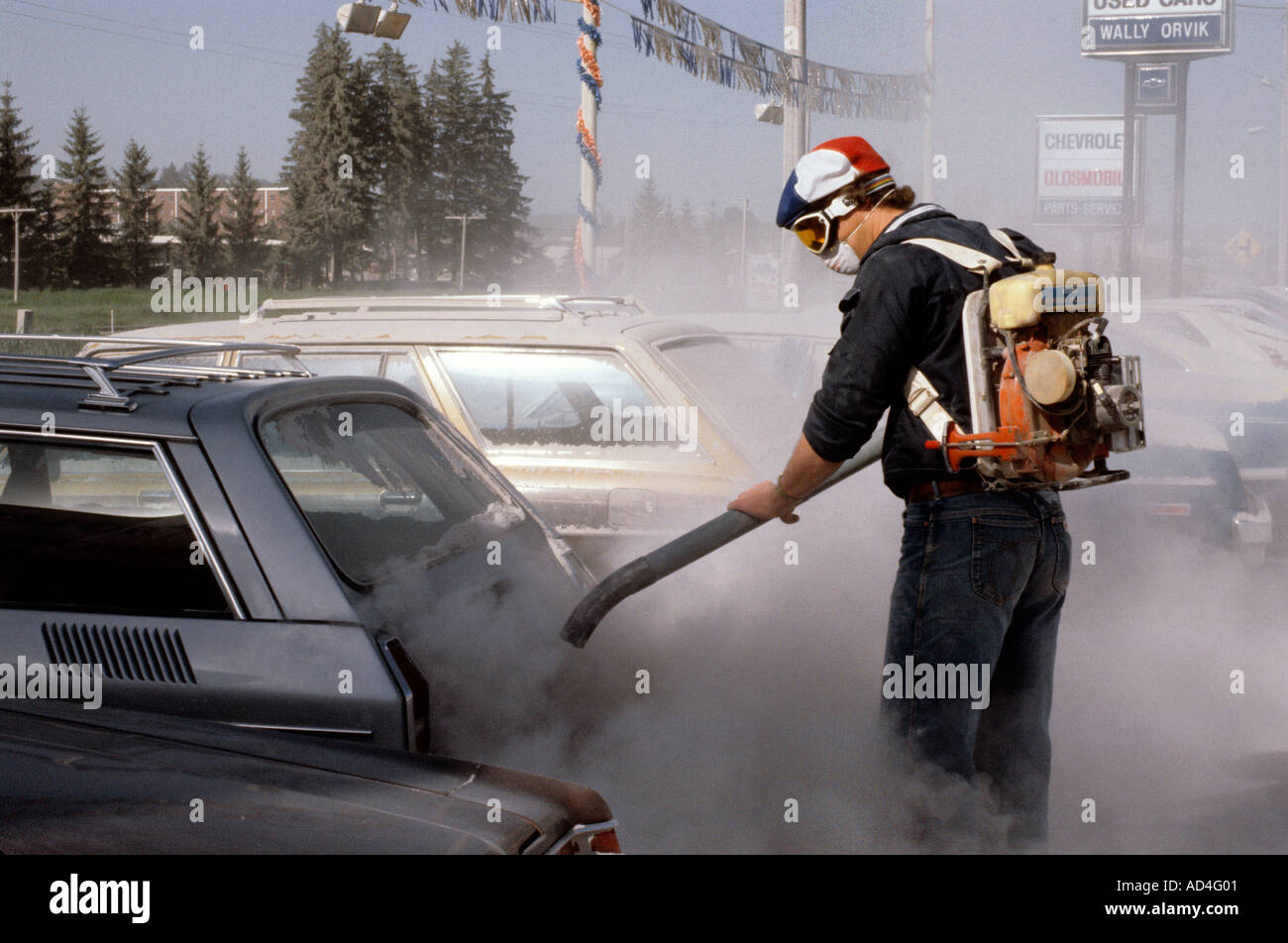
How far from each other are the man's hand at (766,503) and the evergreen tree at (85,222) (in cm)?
6162

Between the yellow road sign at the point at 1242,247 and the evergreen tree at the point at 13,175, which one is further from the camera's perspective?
the evergreen tree at the point at 13,175

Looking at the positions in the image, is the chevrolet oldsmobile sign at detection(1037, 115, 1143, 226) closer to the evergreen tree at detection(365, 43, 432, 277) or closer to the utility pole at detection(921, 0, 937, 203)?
the utility pole at detection(921, 0, 937, 203)

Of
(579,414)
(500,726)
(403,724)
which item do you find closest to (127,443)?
(403,724)

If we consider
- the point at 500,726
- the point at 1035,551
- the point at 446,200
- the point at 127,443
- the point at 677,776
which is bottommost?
the point at 677,776

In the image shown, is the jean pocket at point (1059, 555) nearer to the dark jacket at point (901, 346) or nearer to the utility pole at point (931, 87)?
the dark jacket at point (901, 346)

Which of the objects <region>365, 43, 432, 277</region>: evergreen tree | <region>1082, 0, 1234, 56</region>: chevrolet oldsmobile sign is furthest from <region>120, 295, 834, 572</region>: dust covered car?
<region>365, 43, 432, 277</region>: evergreen tree

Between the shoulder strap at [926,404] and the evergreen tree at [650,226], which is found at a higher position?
the evergreen tree at [650,226]

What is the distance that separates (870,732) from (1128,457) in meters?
2.63

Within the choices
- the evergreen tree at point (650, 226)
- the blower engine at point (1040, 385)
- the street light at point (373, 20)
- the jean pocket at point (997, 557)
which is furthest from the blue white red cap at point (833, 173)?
the evergreen tree at point (650, 226)

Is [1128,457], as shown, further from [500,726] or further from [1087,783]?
[500,726]

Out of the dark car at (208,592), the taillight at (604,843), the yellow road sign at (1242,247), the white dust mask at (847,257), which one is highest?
the yellow road sign at (1242,247)

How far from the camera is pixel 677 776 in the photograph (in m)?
3.44

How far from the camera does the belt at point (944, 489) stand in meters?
2.76

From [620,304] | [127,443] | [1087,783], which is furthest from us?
[620,304]
